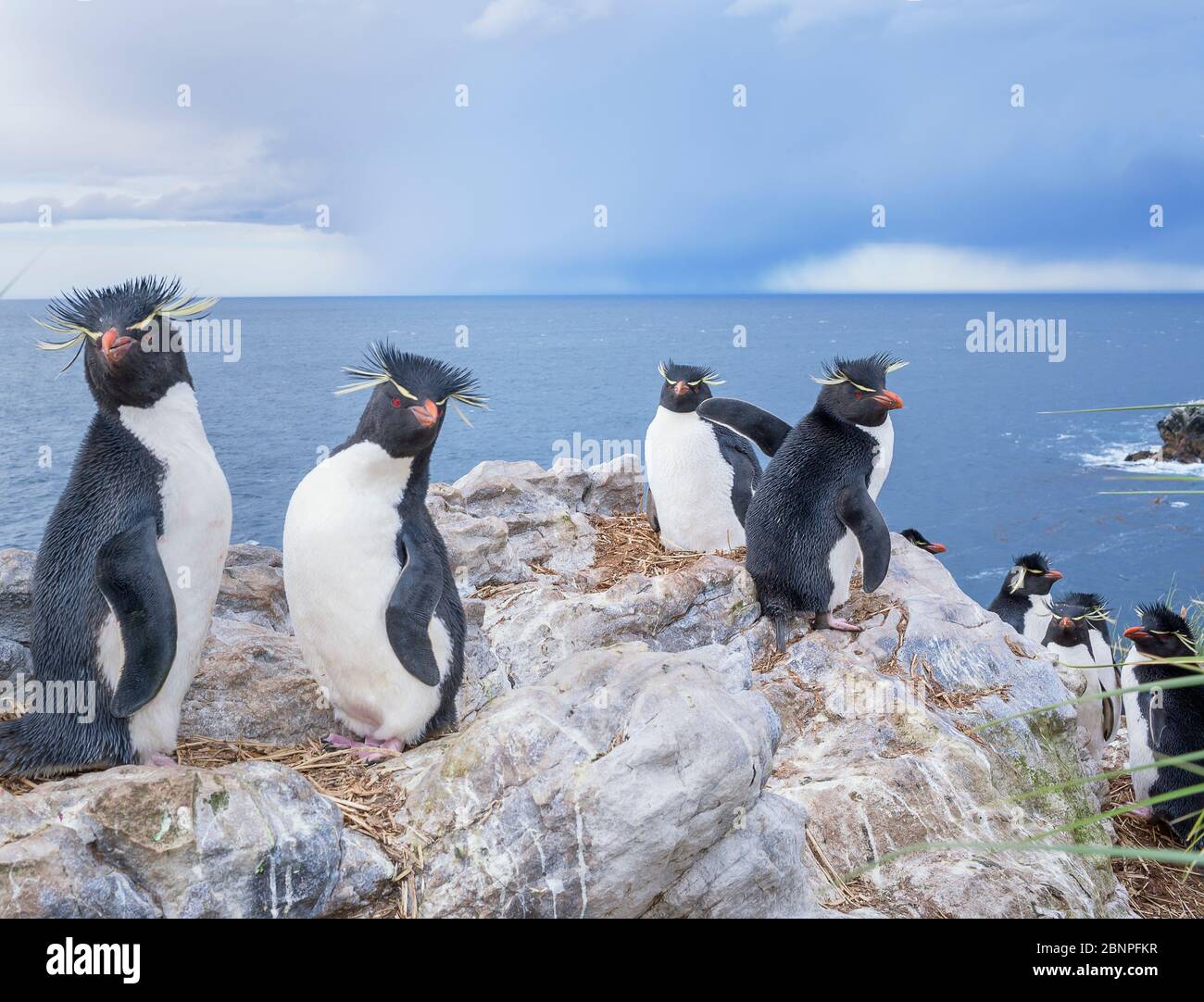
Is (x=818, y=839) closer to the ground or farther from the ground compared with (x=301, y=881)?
closer to the ground

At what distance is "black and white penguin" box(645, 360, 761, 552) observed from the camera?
629cm

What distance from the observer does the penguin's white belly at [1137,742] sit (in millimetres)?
5762

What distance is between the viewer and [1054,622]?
754 centimetres

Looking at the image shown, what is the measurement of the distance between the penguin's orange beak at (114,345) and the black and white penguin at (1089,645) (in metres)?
5.89

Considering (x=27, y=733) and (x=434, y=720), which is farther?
(x=434, y=720)

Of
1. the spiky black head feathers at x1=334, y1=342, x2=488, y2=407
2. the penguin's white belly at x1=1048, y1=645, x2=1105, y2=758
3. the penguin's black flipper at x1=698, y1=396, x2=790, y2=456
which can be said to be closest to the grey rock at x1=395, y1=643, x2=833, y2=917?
the spiky black head feathers at x1=334, y1=342, x2=488, y2=407

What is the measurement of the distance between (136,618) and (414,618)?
32.1 inches

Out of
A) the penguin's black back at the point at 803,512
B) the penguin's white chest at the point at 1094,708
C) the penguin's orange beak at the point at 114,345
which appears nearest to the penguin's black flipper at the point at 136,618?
the penguin's orange beak at the point at 114,345

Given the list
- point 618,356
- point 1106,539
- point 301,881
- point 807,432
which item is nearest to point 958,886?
point 301,881

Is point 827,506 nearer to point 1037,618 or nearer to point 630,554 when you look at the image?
point 630,554

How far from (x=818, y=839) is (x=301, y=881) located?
76.7 inches

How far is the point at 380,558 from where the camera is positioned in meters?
3.28

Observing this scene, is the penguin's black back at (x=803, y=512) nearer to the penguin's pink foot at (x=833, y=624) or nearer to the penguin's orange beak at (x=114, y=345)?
the penguin's pink foot at (x=833, y=624)

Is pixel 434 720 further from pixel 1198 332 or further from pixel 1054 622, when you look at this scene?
pixel 1198 332
